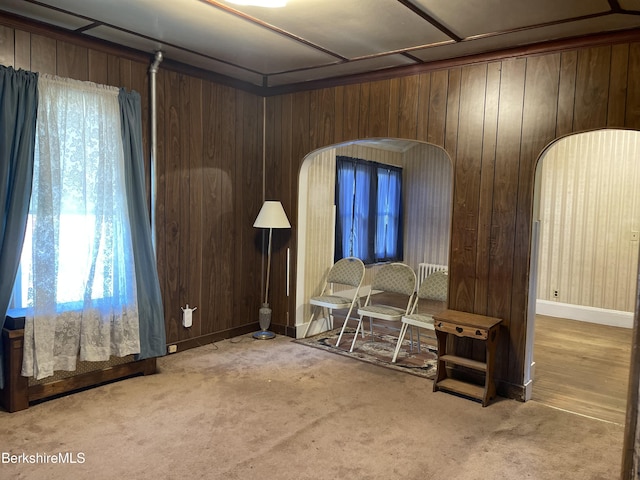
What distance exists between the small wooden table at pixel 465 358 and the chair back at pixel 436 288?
1.70 ft

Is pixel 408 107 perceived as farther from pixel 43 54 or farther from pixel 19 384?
pixel 19 384

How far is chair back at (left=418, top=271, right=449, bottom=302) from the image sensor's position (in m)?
4.36

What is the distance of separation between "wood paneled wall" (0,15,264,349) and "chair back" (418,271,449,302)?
1795 millimetres

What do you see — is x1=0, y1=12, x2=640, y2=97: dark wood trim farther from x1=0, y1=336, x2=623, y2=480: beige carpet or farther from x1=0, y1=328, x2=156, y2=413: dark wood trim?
x1=0, y1=336, x2=623, y2=480: beige carpet

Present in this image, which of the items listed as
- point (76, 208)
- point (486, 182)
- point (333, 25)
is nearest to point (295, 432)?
point (76, 208)

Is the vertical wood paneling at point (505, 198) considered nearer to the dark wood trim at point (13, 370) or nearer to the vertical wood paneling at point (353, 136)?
the vertical wood paneling at point (353, 136)

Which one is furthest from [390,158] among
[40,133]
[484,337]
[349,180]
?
[40,133]

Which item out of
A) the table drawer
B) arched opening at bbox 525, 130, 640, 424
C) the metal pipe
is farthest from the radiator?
the metal pipe

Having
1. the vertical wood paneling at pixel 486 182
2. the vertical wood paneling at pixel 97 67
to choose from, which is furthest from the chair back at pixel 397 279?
the vertical wood paneling at pixel 97 67

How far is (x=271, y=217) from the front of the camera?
466 cm

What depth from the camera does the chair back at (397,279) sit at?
15.4 ft

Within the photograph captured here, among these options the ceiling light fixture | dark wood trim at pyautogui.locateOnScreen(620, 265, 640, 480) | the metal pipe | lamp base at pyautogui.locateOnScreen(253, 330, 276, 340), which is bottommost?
lamp base at pyautogui.locateOnScreen(253, 330, 276, 340)

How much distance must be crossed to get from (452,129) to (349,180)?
3339 millimetres

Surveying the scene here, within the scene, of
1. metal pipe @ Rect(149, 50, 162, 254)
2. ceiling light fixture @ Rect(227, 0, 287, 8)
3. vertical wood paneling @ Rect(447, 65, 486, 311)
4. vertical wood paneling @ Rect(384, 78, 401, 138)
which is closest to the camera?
ceiling light fixture @ Rect(227, 0, 287, 8)
